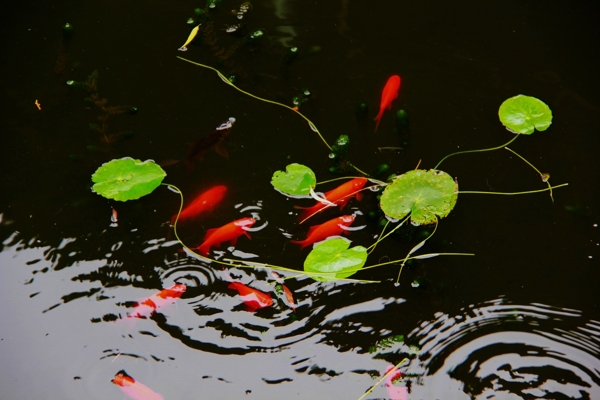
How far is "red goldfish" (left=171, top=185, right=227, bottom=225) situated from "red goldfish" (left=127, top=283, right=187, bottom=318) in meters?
0.31

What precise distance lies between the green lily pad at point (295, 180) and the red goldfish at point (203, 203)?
0.75ft

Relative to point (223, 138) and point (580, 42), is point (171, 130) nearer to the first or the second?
point (223, 138)

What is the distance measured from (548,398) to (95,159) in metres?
1.95

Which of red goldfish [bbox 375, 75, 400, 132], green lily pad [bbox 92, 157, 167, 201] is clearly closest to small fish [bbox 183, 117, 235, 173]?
green lily pad [bbox 92, 157, 167, 201]

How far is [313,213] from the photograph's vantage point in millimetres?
2113

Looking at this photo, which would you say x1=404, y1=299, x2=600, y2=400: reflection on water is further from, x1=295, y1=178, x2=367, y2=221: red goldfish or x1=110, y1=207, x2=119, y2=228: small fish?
x1=110, y1=207, x2=119, y2=228: small fish

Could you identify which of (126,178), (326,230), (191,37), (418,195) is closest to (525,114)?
(418,195)

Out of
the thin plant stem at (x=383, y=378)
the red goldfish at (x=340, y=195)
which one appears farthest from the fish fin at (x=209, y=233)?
the thin plant stem at (x=383, y=378)

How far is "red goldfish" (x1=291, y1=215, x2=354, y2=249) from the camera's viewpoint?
2043 mm

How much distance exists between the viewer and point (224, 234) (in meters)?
2.04

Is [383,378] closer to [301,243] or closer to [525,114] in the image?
[301,243]

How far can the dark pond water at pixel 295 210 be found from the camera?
6.00ft

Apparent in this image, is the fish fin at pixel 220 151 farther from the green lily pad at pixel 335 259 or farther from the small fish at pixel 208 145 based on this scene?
the green lily pad at pixel 335 259

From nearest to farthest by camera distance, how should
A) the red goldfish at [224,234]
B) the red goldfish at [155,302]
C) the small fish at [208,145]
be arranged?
the red goldfish at [155,302] → the red goldfish at [224,234] → the small fish at [208,145]
